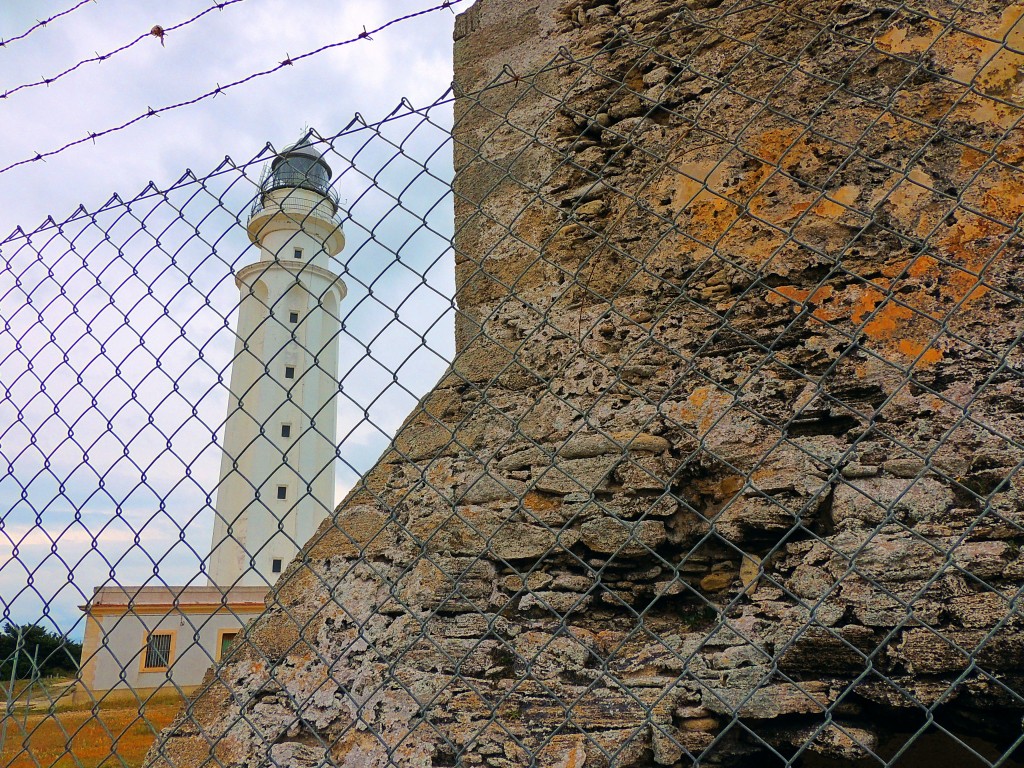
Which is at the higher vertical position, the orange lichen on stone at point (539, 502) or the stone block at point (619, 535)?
the orange lichen on stone at point (539, 502)

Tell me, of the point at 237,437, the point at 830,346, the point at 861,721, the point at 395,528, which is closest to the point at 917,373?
the point at 830,346

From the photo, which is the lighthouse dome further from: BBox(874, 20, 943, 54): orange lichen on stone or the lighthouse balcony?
BBox(874, 20, 943, 54): orange lichen on stone

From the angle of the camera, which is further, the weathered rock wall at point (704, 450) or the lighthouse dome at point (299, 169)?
the lighthouse dome at point (299, 169)

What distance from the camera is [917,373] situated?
1.82 meters

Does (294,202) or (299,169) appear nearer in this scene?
(294,202)

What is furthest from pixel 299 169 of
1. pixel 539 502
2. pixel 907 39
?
pixel 907 39

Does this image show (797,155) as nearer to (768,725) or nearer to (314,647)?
(768,725)

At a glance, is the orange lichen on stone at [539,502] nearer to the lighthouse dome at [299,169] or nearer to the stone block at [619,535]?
the stone block at [619,535]

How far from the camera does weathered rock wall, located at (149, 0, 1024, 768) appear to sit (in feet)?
5.61

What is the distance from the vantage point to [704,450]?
75.5 inches

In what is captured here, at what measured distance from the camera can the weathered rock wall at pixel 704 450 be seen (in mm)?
1711

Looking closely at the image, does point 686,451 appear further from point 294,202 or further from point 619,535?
point 294,202

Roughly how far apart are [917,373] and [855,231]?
438mm

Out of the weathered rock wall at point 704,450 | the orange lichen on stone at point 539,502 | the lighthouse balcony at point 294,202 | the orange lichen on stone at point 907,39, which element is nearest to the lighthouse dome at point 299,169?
the lighthouse balcony at point 294,202
